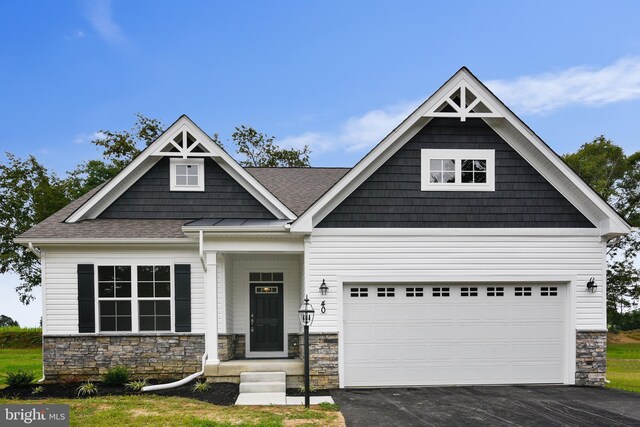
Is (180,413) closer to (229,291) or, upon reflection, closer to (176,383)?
(176,383)

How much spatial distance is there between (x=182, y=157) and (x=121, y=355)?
495cm

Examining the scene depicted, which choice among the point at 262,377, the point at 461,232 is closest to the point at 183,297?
the point at 262,377

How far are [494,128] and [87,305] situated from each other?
10.2 meters

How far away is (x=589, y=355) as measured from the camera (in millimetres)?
10195

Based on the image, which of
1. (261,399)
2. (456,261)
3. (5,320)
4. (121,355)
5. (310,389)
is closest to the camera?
(261,399)

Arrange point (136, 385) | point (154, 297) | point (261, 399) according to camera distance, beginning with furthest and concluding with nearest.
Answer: point (154, 297)
point (136, 385)
point (261, 399)

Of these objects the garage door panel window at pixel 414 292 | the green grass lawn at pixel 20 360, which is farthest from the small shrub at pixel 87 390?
the garage door panel window at pixel 414 292

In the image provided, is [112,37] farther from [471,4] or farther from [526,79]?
[526,79]

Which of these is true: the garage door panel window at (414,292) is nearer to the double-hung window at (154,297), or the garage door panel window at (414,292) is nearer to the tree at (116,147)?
the double-hung window at (154,297)

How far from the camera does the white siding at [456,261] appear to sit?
32.8 ft

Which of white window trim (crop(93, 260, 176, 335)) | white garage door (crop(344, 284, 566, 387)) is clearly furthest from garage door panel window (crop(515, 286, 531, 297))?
white window trim (crop(93, 260, 176, 335))

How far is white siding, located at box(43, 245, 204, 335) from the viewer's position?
34.8ft

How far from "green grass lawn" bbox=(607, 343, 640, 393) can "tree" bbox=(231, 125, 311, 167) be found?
18843 mm

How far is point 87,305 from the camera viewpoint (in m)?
10.6
